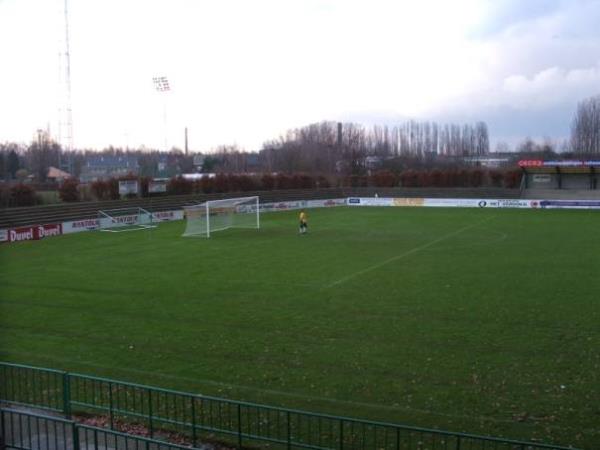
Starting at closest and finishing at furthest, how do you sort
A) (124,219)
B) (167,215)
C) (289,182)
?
(124,219) → (167,215) → (289,182)

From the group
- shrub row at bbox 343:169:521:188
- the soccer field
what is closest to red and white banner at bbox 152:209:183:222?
the soccer field

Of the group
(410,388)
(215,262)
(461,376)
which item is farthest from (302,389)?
(215,262)

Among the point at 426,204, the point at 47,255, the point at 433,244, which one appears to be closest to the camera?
the point at 47,255

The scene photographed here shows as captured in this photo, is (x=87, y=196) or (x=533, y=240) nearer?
(x=533, y=240)

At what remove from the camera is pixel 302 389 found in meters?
12.1

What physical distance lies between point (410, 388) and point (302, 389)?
2142 millimetres

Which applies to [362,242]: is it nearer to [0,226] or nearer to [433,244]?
[433,244]

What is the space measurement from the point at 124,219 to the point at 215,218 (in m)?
7.51

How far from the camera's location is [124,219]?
48.7 metres

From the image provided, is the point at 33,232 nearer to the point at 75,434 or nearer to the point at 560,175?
the point at 75,434

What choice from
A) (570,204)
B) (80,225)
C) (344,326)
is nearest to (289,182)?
(570,204)

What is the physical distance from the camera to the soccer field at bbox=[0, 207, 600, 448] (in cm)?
1151

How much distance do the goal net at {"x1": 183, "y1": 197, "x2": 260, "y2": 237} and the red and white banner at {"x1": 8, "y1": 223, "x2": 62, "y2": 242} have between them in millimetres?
8865

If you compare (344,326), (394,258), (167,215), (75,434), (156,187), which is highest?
(156,187)
